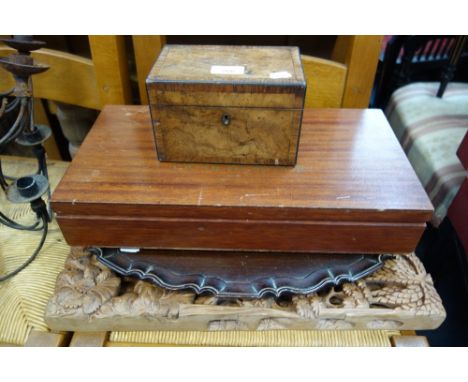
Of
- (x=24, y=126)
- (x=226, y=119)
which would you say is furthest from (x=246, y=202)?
(x=24, y=126)

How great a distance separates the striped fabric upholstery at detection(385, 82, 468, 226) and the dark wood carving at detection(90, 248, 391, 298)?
0.35 meters

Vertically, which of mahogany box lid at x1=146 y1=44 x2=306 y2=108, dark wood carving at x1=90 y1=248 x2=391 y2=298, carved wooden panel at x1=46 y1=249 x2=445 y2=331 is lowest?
carved wooden panel at x1=46 y1=249 x2=445 y2=331

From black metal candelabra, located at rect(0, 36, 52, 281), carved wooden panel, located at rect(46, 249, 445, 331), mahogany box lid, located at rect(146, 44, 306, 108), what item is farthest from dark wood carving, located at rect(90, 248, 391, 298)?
mahogany box lid, located at rect(146, 44, 306, 108)

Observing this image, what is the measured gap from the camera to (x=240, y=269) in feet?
2.18

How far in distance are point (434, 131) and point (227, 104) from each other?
0.72 metres

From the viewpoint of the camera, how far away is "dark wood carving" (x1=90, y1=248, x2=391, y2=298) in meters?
0.63

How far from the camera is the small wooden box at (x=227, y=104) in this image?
1.84ft

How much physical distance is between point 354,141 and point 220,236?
0.33 m

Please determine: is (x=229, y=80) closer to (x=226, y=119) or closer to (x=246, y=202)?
(x=226, y=119)

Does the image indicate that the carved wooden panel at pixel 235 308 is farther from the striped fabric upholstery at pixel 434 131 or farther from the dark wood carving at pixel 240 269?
the striped fabric upholstery at pixel 434 131

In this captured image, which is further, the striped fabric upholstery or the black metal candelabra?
the striped fabric upholstery

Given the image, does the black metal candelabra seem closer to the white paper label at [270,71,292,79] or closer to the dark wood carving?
the dark wood carving

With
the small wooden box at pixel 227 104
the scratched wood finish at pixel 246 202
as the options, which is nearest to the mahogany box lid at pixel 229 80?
the small wooden box at pixel 227 104
